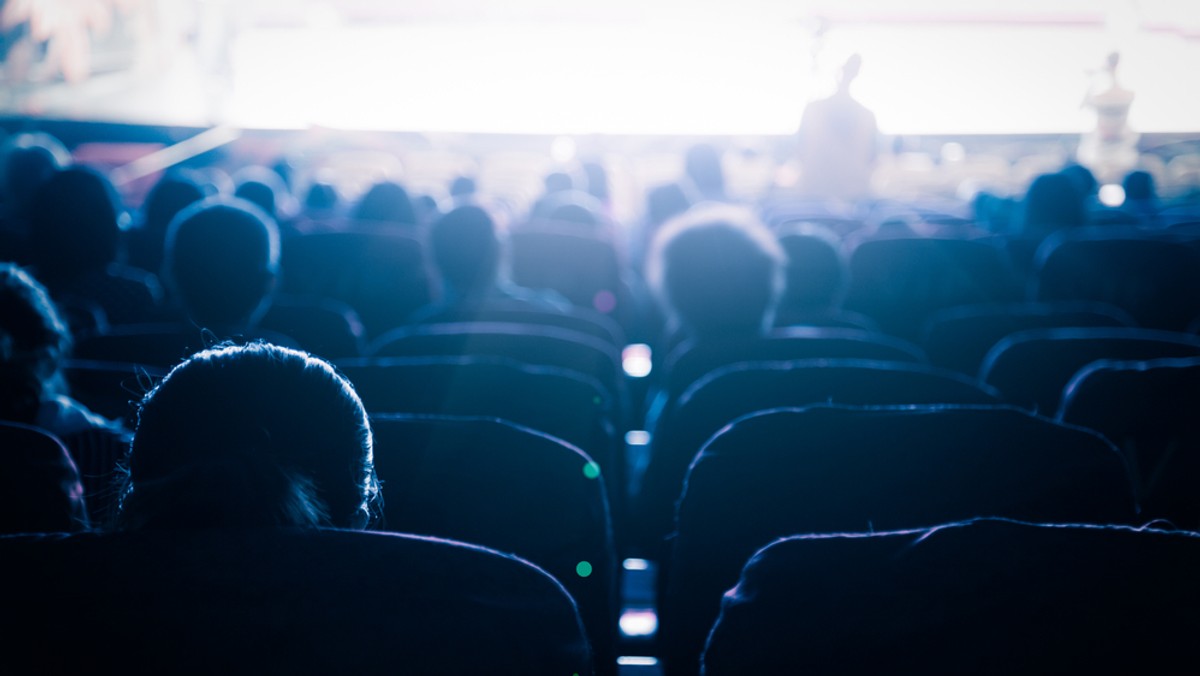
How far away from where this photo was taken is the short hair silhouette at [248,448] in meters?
0.71

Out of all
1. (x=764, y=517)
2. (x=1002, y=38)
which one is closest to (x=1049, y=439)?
A: (x=764, y=517)

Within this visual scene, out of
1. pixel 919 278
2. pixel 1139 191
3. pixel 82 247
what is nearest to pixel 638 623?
pixel 919 278

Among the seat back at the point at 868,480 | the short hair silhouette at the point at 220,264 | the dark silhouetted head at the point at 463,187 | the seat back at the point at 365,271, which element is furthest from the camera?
the dark silhouetted head at the point at 463,187

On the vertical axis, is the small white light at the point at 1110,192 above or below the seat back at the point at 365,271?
above

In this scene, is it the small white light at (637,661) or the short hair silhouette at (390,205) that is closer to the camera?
the small white light at (637,661)

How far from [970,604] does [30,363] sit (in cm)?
142

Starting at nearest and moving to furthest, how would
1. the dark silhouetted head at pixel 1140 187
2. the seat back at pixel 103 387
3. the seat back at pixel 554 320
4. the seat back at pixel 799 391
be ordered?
the seat back at pixel 799 391, the seat back at pixel 103 387, the seat back at pixel 554 320, the dark silhouetted head at pixel 1140 187

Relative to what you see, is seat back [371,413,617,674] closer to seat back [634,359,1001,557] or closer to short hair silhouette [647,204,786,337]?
seat back [634,359,1001,557]

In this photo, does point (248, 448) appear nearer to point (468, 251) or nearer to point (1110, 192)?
point (468, 251)

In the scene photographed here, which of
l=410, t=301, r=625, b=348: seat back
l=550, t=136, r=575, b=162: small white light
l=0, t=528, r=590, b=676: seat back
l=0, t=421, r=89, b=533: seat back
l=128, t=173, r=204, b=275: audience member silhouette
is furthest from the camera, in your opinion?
l=550, t=136, r=575, b=162: small white light

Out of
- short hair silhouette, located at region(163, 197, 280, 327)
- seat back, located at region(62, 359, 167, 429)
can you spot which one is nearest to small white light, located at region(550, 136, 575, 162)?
short hair silhouette, located at region(163, 197, 280, 327)

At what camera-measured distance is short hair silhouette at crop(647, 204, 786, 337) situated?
78.7 inches

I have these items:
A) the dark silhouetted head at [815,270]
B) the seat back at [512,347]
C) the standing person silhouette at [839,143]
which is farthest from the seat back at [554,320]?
the standing person silhouette at [839,143]

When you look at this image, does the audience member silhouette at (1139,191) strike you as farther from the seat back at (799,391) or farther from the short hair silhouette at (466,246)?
the seat back at (799,391)
